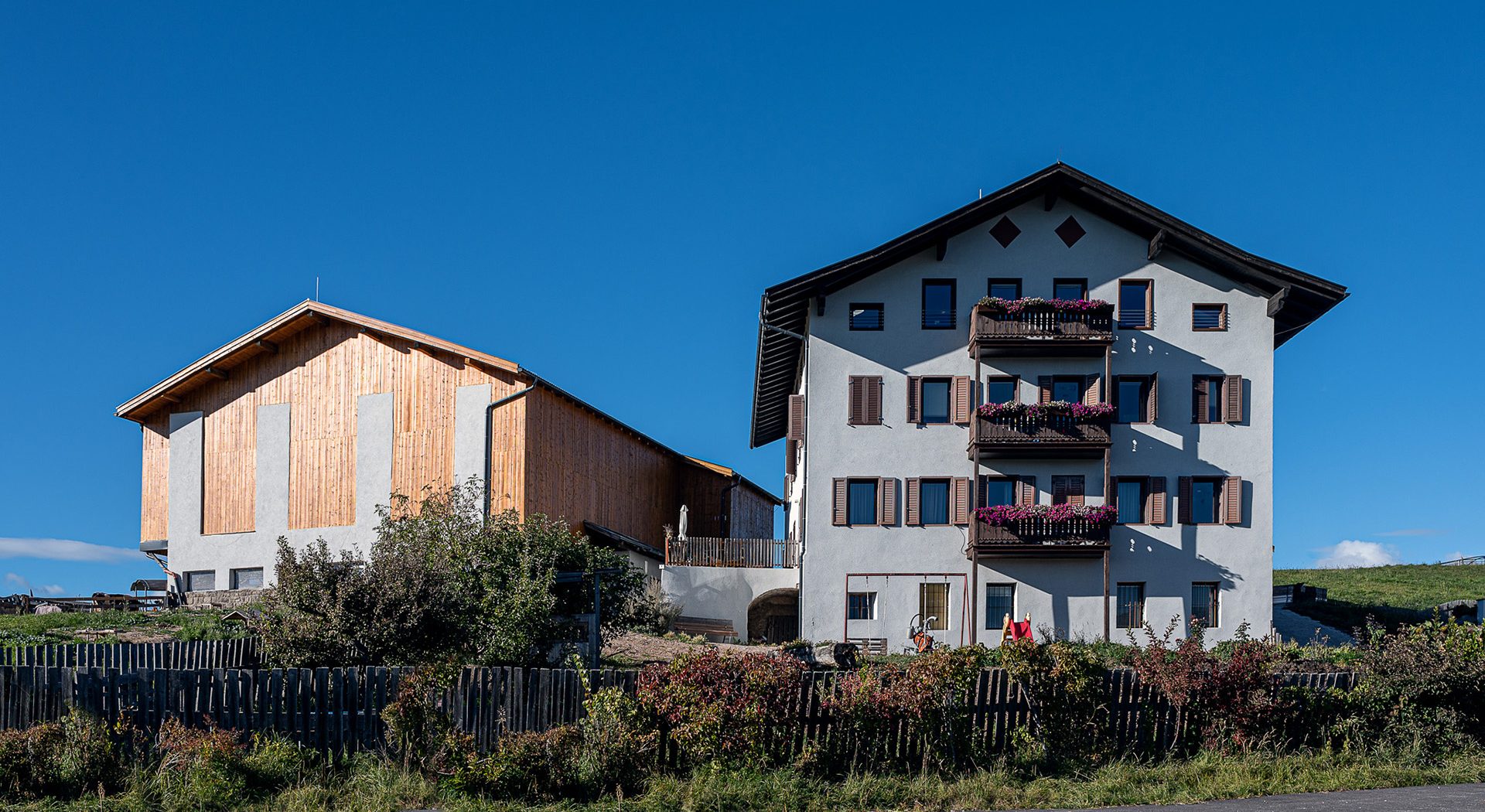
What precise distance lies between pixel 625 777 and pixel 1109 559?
24707 millimetres

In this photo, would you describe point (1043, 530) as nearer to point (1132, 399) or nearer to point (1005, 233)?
point (1132, 399)

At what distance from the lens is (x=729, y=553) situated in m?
43.6

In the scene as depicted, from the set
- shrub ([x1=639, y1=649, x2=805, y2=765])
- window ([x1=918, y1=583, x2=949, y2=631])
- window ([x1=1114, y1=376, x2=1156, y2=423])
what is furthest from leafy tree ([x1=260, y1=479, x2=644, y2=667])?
window ([x1=1114, y1=376, x2=1156, y2=423])

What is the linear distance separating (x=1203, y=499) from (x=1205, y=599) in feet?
8.97

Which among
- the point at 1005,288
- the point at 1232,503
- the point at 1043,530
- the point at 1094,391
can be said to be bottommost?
the point at 1043,530

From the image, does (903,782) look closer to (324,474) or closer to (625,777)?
(625,777)

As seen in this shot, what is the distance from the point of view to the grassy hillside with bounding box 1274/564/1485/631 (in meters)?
46.7

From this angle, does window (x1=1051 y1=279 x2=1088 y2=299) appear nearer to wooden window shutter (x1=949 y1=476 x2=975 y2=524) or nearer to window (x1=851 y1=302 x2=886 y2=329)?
window (x1=851 y1=302 x2=886 y2=329)

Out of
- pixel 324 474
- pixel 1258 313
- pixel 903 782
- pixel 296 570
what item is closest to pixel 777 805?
pixel 903 782

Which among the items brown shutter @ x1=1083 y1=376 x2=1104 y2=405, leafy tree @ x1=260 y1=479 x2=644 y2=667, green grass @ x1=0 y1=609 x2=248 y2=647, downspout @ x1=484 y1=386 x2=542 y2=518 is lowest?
green grass @ x1=0 y1=609 x2=248 y2=647

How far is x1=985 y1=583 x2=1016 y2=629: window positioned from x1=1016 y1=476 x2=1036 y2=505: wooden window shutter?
229 cm

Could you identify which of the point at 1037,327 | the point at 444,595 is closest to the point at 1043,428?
the point at 1037,327

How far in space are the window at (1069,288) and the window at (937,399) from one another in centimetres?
384

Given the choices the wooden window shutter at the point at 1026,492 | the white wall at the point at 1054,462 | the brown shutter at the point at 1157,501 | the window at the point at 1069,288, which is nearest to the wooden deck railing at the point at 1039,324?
the white wall at the point at 1054,462
